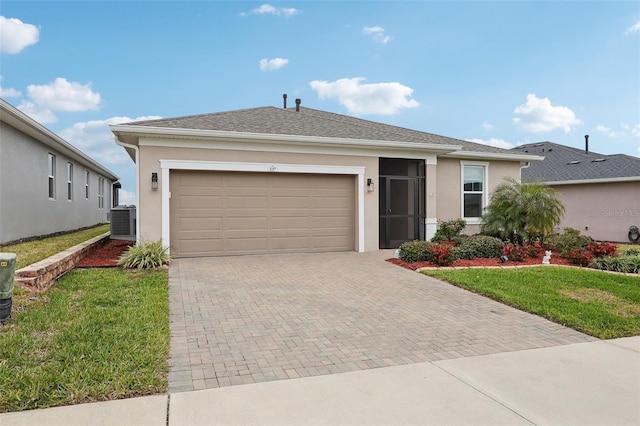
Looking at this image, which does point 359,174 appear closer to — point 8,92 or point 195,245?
point 195,245

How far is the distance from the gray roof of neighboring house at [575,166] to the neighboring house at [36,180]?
57.7ft

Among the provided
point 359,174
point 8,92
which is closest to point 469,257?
point 359,174

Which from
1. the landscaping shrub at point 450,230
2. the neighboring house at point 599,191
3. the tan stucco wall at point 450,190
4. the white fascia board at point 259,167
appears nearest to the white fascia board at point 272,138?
the white fascia board at point 259,167

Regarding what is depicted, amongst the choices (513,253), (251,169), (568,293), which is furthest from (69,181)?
(568,293)

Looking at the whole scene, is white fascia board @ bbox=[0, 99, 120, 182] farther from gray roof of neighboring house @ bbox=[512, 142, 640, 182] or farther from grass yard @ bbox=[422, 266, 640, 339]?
gray roof of neighboring house @ bbox=[512, 142, 640, 182]

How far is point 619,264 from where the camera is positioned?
880 centimetres

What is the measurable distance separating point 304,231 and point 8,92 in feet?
30.6

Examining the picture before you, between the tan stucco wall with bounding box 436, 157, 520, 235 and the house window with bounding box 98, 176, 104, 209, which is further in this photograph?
the house window with bounding box 98, 176, 104, 209

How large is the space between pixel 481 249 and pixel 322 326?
6575 mm

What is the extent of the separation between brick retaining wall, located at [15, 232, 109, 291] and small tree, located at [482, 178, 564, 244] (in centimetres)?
1058

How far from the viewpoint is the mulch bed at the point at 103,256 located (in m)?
8.55

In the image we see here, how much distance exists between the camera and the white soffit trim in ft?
31.7

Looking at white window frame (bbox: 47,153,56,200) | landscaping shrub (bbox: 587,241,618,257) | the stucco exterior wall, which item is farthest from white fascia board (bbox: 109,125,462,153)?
white window frame (bbox: 47,153,56,200)

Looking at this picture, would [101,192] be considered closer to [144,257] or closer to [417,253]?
[144,257]
